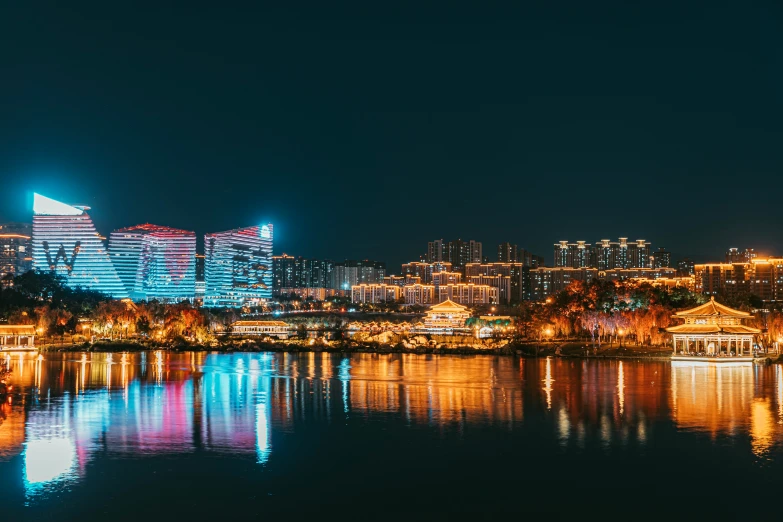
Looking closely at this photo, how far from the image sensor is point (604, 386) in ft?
73.2

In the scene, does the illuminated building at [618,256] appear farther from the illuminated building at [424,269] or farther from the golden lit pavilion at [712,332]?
the golden lit pavilion at [712,332]

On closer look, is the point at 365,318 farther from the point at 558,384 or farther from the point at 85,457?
the point at 85,457

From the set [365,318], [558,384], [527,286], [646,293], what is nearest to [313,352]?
[646,293]

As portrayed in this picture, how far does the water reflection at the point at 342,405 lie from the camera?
45.0 feet

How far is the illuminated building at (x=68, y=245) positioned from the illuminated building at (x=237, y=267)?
1734 cm

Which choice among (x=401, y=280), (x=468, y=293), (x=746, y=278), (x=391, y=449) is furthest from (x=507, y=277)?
(x=391, y=449)

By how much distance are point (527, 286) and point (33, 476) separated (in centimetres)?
9197

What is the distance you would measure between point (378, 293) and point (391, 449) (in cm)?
8860

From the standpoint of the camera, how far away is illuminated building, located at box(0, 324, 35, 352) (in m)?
36.9

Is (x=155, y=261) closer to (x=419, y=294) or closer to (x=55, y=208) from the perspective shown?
(x=55, y=208)

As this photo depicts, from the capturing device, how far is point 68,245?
232ft

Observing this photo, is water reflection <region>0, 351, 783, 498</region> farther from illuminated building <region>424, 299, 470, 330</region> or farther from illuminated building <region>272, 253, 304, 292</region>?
illuminated building <region>272, 253, 304, 292</region>

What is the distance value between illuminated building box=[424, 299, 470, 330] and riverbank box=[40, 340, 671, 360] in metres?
20.3


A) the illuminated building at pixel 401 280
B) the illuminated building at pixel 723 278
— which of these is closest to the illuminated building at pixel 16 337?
the illuminated building at pixel 723 278
